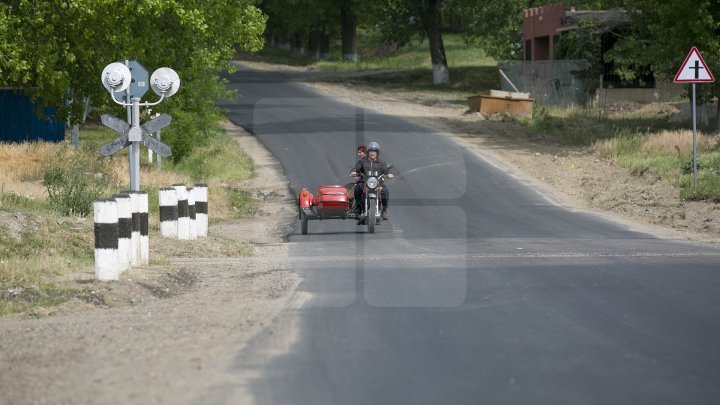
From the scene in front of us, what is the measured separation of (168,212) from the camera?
672 inches

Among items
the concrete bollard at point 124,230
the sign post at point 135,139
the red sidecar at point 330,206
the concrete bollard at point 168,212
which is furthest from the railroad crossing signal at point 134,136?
the red sidecar at point 330,206

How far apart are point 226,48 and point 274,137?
32.7ft

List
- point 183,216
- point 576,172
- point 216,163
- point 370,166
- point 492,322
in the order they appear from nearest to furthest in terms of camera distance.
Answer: point 492,322, point 183,216, point 370,166, point 576,172, point 216,163

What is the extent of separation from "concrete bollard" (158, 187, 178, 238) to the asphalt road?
2018 millimetres

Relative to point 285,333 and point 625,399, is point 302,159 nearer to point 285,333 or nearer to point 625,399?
point 285,333

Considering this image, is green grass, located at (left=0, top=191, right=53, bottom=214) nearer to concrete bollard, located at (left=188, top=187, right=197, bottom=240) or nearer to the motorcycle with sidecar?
concrete bollard, located at (left=188, top=187, right=197, bottom=240)

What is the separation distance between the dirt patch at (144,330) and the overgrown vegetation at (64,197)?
0.80ft

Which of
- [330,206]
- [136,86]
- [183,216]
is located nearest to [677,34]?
[330,206]

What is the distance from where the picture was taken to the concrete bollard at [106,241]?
12.1m

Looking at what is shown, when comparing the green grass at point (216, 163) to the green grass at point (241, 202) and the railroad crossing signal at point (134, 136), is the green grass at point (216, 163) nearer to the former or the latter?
the green grass at point (241, 202)

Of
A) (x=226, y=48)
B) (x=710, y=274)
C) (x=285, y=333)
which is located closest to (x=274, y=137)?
(x=226, y=48)

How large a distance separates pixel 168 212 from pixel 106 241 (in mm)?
4955

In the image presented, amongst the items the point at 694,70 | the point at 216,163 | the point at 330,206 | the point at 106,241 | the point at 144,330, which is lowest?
the point at 144,330

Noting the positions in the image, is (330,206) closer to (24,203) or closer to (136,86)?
(136,86)
